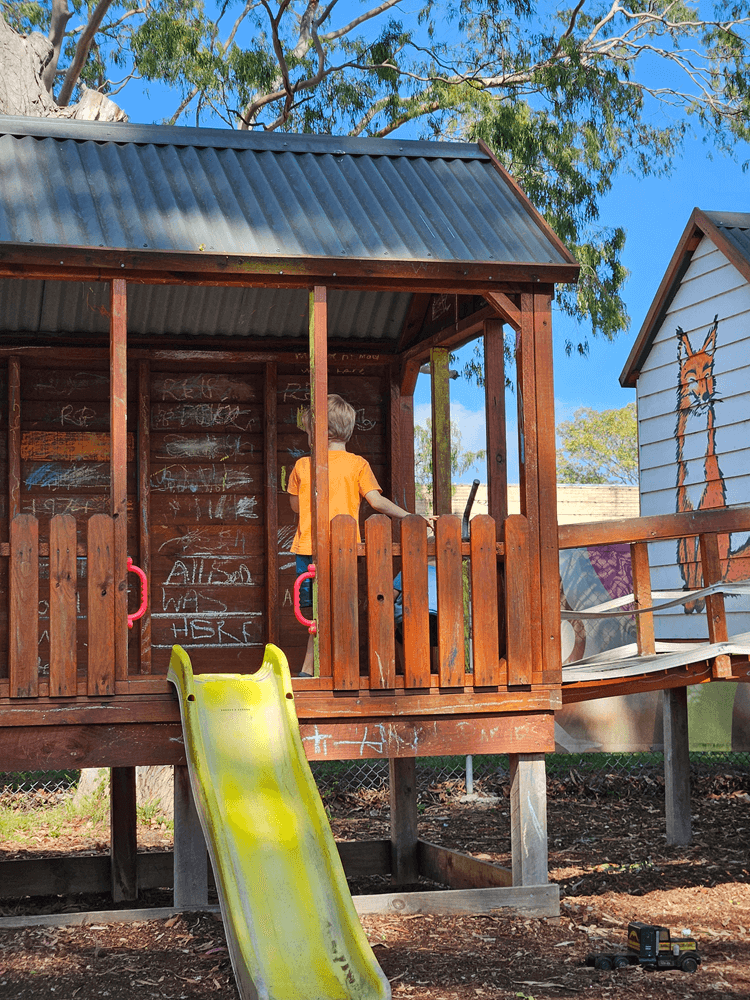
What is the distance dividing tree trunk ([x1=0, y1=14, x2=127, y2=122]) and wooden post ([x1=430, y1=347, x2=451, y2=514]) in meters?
5.67

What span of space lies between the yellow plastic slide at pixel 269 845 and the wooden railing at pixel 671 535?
6.50 feet

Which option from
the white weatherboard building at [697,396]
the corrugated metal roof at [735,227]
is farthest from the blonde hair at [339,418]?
the corrugated metal roof at [735,227]

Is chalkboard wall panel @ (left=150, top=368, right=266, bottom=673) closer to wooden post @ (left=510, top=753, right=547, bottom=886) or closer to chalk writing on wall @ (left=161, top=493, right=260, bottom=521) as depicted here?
chalk writing on wall @ (left=161, top=493, right=260, bottom=521)

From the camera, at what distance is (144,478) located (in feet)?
26.3

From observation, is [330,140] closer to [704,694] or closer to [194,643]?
[194,643]

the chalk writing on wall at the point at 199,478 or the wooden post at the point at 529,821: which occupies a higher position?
the chalk writing on wall at the point at 199,478

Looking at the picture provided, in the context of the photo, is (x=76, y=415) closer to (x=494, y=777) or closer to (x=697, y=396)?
(x=494, y=777)

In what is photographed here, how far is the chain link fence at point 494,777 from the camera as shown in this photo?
429 inches

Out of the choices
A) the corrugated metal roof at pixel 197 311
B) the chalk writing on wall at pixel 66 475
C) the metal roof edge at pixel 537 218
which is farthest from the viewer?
the chalk writing on wall at pixel 66 475

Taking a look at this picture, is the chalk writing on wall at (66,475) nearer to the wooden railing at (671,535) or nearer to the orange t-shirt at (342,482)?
the orange t-shirt at (342,482)

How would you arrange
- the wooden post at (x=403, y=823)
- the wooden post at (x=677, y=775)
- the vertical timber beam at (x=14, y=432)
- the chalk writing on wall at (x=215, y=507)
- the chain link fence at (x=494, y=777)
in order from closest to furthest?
1. the wooden post at (x=403, y=823)
2. the vertical timber beam at (x=14, y=432)
3. the chalk writing on wall at (x=215, y=507)
4. the wooden post at (x=677, y=775)
5. the chain link fence at (x=494, y=777)

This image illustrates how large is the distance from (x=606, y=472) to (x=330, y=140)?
44876 mm

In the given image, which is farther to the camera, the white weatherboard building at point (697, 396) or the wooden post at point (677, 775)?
the white weatherboard building at point (697, 396)

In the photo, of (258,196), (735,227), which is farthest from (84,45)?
(258,196)
